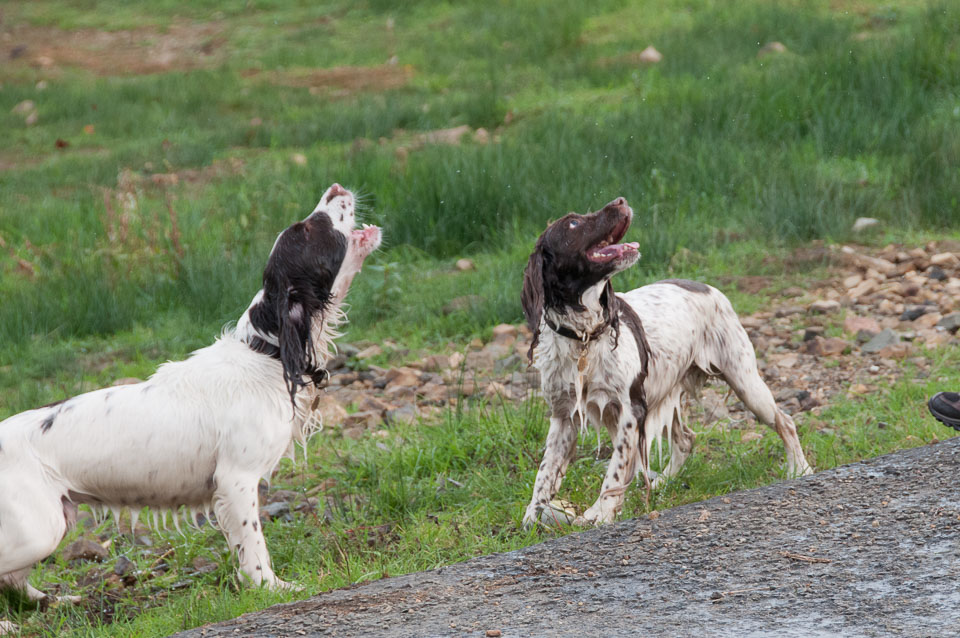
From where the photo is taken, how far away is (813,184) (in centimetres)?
820

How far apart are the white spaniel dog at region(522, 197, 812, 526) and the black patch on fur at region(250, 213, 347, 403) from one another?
2.60ft

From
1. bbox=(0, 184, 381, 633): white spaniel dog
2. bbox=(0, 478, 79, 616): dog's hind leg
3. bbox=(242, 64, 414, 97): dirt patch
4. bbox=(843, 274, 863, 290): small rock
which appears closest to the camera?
bbox=(0, 478, 79, 616): dog's hind leg

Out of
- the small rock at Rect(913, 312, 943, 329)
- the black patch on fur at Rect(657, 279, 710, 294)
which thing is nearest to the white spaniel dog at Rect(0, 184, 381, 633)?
the black patch on fur at Rect(657, 279, 710, 294)

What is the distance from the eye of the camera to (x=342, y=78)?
50.0ft

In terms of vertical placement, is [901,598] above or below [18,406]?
above

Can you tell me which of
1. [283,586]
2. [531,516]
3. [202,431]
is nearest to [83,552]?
[202,431]

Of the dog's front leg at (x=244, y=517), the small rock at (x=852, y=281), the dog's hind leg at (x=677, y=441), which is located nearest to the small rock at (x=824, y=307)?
the small rock at (x=852, y=281)

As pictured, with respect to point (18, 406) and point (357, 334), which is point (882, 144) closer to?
point (357, 334)

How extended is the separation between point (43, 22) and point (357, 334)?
55.7ft

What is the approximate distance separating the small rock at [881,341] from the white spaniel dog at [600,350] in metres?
1.65

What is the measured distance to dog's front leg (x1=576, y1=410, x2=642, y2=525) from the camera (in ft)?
14.5

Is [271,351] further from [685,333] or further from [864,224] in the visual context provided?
[864,224]

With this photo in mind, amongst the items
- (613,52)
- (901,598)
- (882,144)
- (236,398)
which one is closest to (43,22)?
(613,52)

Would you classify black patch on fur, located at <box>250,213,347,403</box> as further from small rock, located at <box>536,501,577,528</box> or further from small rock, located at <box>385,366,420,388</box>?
small rock, located at <box>385,366,420,388</box>
